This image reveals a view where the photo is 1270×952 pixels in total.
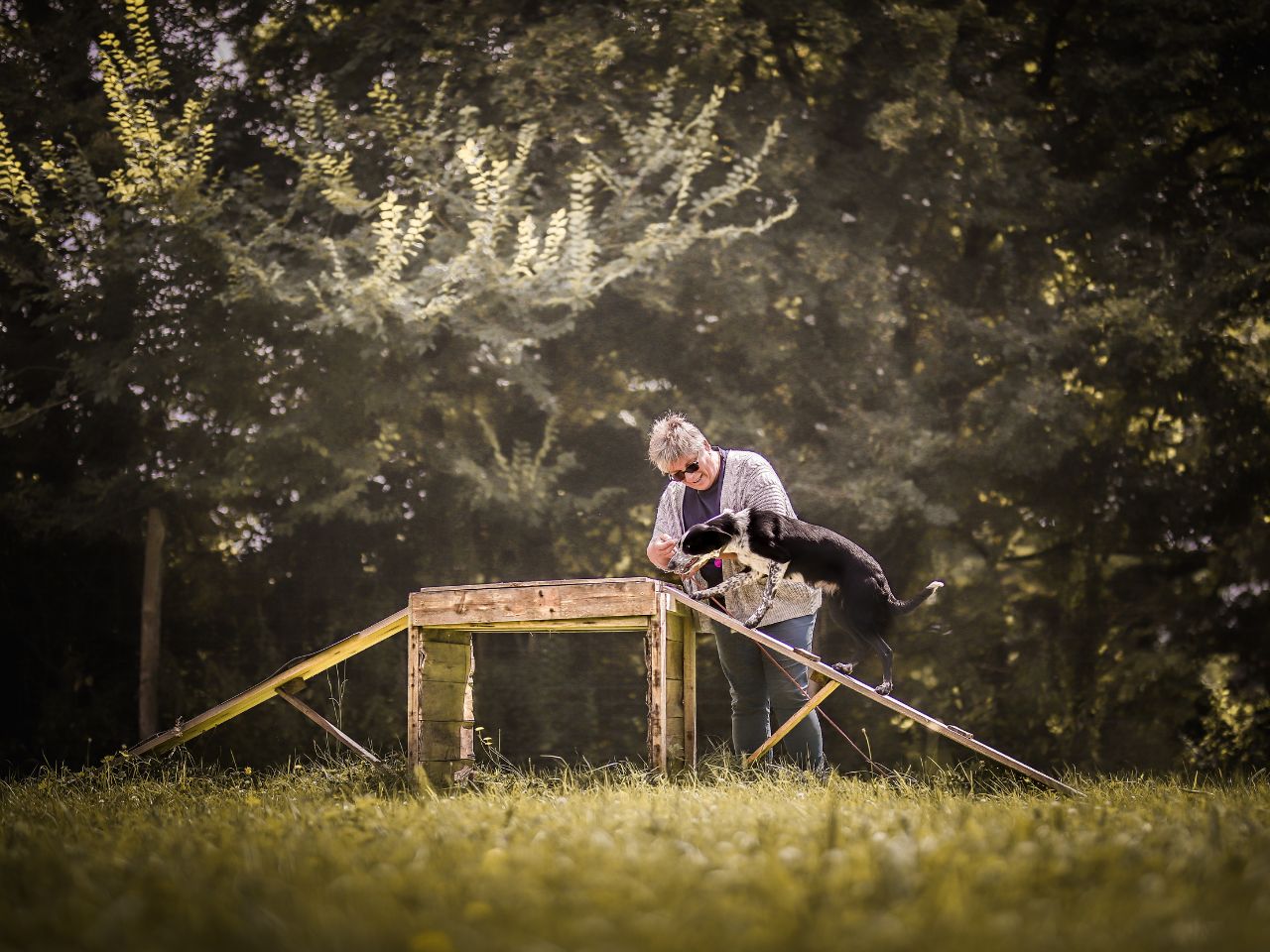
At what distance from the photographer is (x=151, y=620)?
966cm

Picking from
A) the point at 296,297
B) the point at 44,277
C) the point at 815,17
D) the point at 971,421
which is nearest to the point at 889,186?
the point at 815,17

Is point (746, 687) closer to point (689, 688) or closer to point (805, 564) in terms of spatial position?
point (689, 688)

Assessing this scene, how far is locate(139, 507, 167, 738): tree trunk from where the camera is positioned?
377 inches

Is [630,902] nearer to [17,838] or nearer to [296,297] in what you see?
[17,838]

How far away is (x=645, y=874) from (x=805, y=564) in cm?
303

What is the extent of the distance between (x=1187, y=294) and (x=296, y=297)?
749cm

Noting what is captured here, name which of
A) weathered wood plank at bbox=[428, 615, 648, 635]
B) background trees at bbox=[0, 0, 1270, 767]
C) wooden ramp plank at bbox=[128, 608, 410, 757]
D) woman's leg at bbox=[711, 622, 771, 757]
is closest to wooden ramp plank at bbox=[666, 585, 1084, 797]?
weathered wood plank at bbox=[428, 615, 648, 635]

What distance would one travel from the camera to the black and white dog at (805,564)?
5234 millimetres

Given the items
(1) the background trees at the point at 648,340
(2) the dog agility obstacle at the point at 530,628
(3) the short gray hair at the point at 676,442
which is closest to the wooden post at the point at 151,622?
(1) the background trees at the point at 648,340

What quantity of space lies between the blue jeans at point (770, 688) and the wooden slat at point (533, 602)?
70 cm

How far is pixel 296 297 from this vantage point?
8906mm

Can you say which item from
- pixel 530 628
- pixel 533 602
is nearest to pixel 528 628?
pixel 530 628

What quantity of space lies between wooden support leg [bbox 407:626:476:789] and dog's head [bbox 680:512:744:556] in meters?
1.31

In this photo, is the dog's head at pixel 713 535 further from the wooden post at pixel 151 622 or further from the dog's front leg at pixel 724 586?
the wooden post at pixel 151 622
